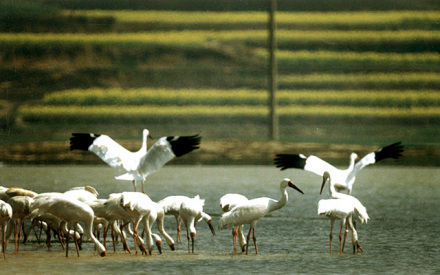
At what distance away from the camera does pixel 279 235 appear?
29.3ft

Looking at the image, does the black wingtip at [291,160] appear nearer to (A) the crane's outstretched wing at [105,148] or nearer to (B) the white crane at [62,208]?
(A) the crane's outstretched wing at [105,148]

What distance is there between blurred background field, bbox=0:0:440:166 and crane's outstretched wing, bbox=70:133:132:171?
7828 millimetres

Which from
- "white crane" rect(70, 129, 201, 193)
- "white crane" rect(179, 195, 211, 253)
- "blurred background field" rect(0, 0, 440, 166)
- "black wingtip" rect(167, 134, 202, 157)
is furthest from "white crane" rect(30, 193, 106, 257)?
"blurred background field" rect(0, 0, 440, 166)

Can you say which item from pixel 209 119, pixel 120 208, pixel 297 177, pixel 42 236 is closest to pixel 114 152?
pixel 42 236

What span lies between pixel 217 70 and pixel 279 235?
32.9 ft

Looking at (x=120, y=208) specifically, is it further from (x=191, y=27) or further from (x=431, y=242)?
(x=191, y=27)

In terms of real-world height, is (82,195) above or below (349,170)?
below

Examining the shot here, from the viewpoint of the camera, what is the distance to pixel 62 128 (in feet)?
61.9

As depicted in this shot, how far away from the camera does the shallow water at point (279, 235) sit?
24.0ft

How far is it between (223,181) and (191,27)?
589 centimetres

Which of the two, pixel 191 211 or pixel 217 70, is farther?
pixel 217 70

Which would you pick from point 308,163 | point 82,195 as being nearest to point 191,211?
point 82,195

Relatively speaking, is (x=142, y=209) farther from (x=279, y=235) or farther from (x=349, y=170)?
(x=349, y=170)

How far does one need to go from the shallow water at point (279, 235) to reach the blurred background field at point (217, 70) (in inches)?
138
